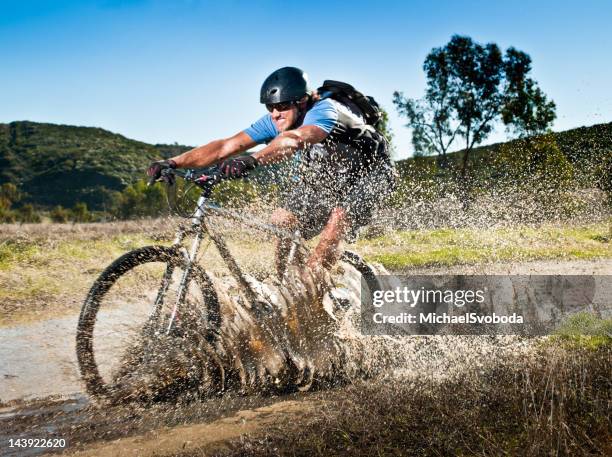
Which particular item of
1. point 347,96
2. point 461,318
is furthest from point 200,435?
point 461,318

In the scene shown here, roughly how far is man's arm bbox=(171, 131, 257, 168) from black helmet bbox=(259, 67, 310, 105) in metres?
0.61

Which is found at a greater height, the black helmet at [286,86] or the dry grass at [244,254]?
the black helmet at [286,86]

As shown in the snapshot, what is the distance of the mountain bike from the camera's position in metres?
3.76

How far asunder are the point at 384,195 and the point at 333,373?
4.81 feet

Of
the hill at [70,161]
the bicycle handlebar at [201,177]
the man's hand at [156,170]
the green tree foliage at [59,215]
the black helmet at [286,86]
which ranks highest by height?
the hill at [70,161]

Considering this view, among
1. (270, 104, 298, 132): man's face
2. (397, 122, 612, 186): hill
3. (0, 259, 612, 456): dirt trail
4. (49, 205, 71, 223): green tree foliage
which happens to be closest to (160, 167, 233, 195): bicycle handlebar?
(270, 104, 298, 132): man's face

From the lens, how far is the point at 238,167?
3.60 m

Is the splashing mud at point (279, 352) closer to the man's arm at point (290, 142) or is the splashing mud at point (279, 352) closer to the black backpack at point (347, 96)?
the man's arm at point (290, 142)

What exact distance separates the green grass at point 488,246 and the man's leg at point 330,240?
6232 mm

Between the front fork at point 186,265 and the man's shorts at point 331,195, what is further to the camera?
the man's shorts at point 331,195

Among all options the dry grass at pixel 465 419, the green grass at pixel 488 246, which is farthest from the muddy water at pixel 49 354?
the green grass at pixel 488 246

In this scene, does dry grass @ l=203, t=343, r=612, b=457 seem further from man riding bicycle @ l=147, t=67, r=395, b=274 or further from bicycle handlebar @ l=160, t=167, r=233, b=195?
bicycle handlebar @ l=160, t=167, r=233, b=195

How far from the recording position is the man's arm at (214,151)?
4555mm

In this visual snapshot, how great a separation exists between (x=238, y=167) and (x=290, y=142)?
1.80 feet
